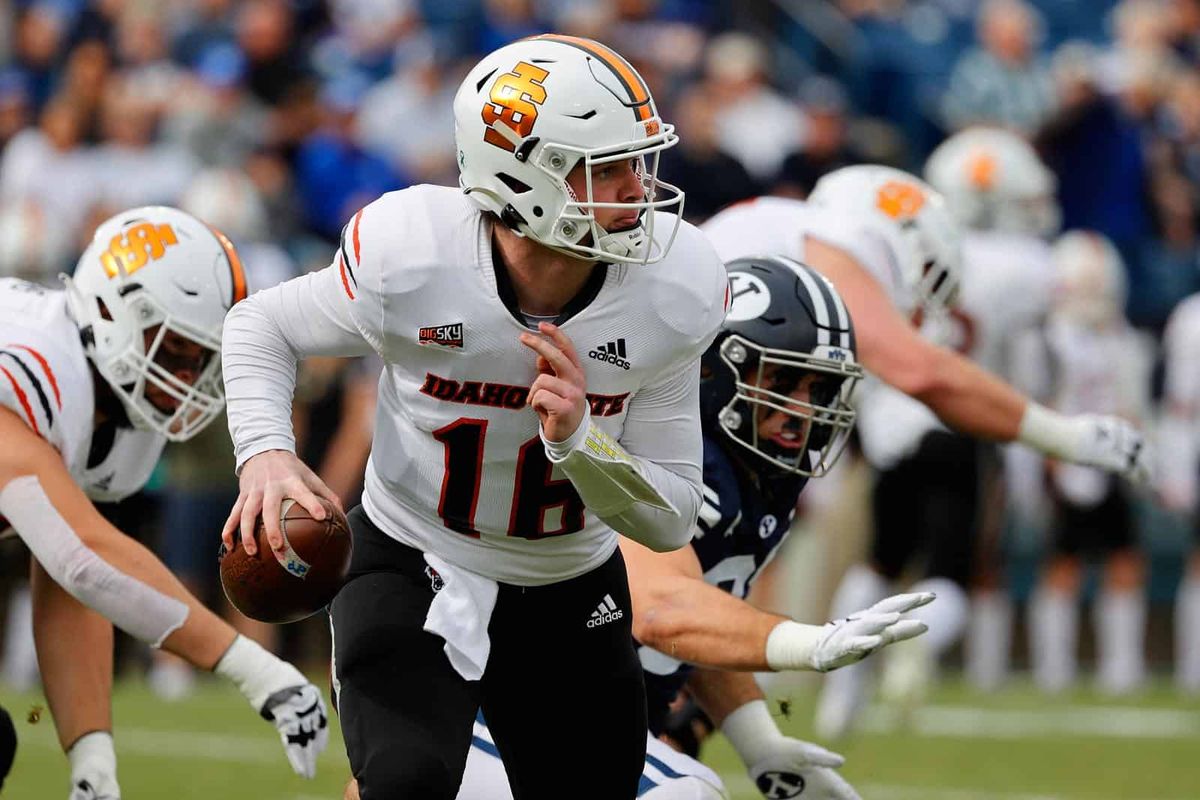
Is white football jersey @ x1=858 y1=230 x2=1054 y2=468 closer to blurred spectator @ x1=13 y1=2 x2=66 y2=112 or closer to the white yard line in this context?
the white yard line

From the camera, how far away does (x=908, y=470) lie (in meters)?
7.29

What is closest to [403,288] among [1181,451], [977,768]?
[977,768]

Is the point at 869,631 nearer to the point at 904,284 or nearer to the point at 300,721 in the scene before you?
the point at 300,721

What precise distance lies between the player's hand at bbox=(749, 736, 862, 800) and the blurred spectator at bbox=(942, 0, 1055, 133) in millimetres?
6858

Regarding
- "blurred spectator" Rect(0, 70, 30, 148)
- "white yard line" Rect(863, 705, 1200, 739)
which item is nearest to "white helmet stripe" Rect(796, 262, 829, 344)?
"white yard line" Rect(863, 705, 1200, 739)

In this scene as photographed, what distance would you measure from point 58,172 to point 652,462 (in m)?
6.89

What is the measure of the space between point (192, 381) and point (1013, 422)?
6.80 ft

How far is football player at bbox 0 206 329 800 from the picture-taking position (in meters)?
3.88

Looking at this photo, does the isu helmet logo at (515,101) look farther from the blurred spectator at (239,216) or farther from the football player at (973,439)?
the blurred spectator at (239,216)

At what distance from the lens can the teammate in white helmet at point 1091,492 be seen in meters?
9.12

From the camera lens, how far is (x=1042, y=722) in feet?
25.6

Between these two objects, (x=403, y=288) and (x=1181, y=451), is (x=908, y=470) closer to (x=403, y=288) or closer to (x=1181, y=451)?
(x=1181, y=451)

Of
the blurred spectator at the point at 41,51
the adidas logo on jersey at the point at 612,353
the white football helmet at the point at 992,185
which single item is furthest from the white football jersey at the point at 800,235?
the blurred spectator at the point at 41,51

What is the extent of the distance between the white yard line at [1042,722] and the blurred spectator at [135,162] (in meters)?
4.28
